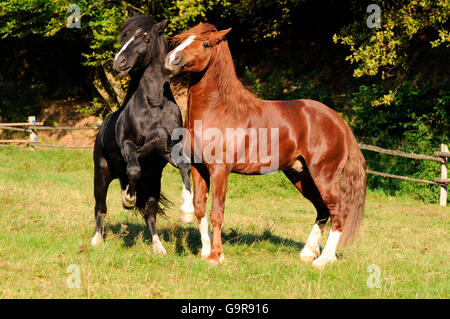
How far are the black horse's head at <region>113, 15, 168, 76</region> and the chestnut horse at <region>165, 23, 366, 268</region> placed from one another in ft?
1.84

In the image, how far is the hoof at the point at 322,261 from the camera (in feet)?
18.6

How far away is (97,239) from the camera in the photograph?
6613mm

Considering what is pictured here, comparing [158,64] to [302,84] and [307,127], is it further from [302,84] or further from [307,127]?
[302,84]

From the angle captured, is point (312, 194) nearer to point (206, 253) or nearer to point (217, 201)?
point (217, 201)

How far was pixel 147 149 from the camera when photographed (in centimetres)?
593

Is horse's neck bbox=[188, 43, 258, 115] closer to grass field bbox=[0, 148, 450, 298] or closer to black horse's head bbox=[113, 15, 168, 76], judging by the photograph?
black horse's head bbox=[113, 15, 168, 76]

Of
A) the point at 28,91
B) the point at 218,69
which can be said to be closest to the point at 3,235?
the point at 218,69

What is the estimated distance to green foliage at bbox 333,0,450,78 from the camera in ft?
38.0

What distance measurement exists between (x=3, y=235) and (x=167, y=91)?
2968mm

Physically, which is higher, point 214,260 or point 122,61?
point 122,61

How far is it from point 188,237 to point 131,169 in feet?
5.87

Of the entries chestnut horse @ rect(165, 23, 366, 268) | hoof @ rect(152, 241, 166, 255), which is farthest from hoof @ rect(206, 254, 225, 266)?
hoof @ rect(152, 241, 166, 255)

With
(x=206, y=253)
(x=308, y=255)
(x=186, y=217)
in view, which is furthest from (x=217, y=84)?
(x=308, y=255)

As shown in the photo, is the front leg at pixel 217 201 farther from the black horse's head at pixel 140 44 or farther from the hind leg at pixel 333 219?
the black horse's head at pixel 140 44
